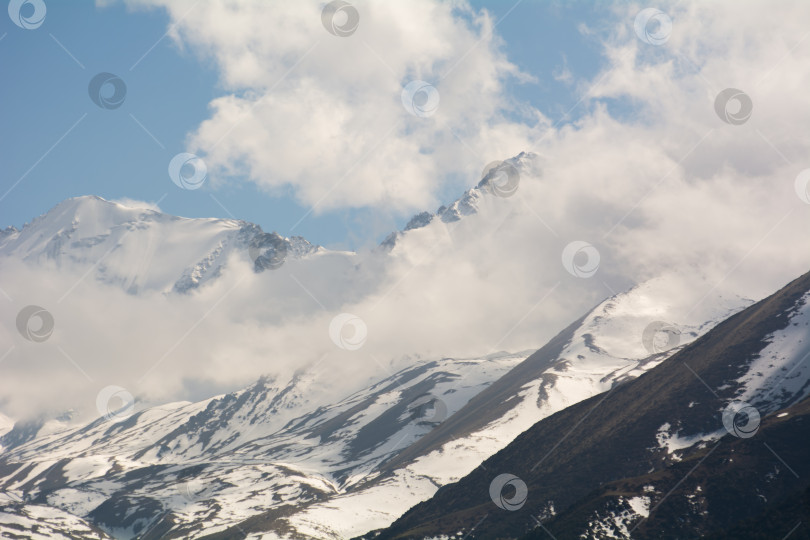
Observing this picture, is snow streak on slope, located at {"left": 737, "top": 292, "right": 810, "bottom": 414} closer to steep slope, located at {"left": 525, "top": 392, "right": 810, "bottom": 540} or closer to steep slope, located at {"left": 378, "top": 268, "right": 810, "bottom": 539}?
steep slope, located at {"left": 378, "top": 268, "right": 810, "bottom": 539}

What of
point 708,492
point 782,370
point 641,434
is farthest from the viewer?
point 641,434

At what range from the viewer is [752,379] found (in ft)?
543

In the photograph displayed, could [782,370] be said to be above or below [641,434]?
below

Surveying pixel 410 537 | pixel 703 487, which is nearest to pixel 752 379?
pixel 703 487

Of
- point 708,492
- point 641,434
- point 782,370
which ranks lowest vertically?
point 708,492

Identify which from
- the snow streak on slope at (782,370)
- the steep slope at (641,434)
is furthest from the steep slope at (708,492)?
the snow streak on slope at (782,370)

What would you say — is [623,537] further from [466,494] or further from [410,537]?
[466,494]

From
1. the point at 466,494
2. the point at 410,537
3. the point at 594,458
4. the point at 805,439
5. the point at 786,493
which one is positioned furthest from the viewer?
the point at 466,494

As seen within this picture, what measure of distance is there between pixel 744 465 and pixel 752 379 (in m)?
49.5

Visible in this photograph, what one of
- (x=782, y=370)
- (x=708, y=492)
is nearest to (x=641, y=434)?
(x=782, y=370)

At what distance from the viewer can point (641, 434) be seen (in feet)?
552

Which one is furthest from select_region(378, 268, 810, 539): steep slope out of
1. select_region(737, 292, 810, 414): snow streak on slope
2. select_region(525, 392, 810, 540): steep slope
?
select_region(525, 392, 810, 540): steep slope

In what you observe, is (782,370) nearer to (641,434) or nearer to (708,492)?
Answer: (641,434)

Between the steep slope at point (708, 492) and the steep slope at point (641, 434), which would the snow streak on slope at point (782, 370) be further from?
the steep slope at point (708, 492)
